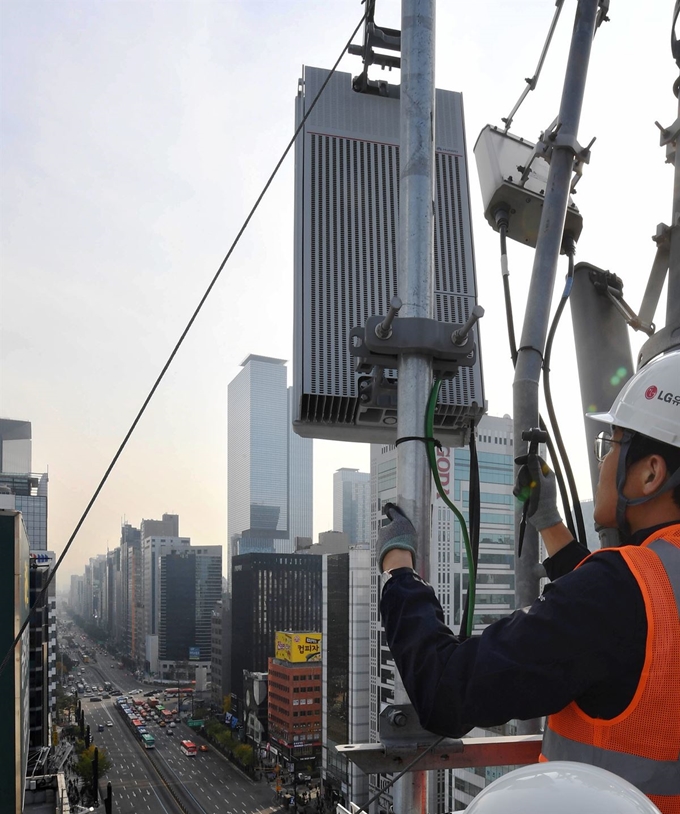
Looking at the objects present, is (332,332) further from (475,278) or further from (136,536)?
(136,536)

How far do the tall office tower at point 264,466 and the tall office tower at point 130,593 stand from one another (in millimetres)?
26185

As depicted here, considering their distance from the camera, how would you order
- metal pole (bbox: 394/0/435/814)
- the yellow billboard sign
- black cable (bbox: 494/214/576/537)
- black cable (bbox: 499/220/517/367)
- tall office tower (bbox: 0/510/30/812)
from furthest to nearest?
the yellow billboard sign
tall office tower (bbox: 0/510/30/812)
black cable (bbox: 499/220/517/367)
black cable (bbox: 494/214/576/537)
metal pole (bbox: 394/0/435/814)

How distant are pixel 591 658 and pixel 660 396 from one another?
575 millimetres

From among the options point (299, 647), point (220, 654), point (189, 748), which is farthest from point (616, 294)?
point (220, 654)

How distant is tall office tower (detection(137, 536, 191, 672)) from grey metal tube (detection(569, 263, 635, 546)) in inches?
3573

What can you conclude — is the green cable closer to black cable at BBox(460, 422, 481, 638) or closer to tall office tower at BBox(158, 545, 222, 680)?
black cable at BBox(460, 422, 481, 638)

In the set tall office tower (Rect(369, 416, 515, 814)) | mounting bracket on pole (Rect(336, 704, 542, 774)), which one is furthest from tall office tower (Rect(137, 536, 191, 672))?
mounting bracket on pole (Rect(336, 704, 542, 774))

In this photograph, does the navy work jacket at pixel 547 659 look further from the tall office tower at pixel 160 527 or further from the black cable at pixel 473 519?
the tall office tower at pixel 160 527

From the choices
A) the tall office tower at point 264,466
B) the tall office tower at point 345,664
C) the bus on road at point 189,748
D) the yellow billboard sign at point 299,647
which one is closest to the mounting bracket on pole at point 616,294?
the tall office tower at point 345,664

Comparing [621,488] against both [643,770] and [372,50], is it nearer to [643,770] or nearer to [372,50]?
[643,770]

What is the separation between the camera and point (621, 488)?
4.81 ft

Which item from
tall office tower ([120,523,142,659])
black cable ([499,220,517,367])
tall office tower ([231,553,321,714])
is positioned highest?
black cable ([499,220,517,367])

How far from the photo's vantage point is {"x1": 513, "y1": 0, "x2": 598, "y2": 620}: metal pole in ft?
6.40

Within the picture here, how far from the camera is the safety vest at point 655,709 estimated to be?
3.82ft
